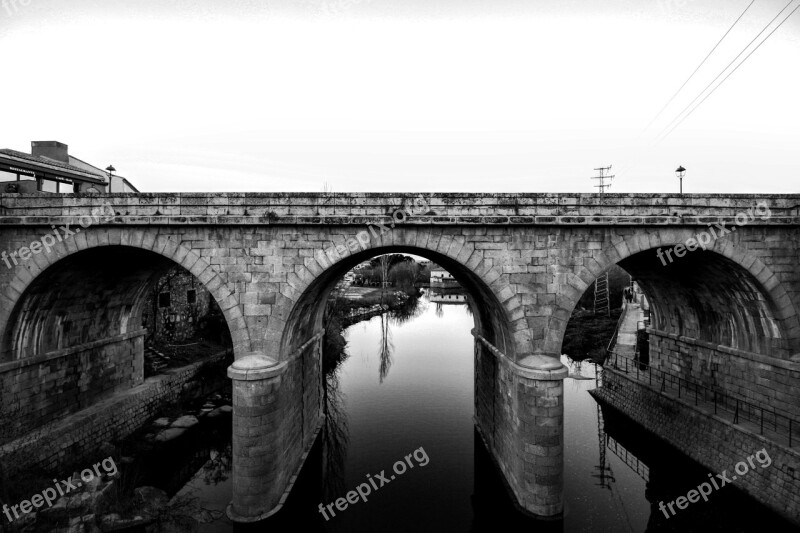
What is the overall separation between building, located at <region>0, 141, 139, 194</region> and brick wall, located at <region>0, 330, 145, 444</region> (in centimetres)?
518

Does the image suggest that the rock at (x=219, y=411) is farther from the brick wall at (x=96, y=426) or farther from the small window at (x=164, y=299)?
the small window at (x=164, y=299)

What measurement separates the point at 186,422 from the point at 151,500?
5.37 meters

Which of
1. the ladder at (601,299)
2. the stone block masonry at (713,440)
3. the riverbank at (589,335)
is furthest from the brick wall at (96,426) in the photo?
the ladder at (601,299)

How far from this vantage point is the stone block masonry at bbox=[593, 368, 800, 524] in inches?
409

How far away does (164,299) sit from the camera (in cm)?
2280

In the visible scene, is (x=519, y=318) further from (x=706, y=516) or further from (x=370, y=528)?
(x=706, y=516)

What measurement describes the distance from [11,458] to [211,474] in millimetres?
5191

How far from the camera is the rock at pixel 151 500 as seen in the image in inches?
441

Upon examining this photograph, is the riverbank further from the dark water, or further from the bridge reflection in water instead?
the dark water

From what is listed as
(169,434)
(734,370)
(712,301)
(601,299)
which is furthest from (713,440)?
(601,299)

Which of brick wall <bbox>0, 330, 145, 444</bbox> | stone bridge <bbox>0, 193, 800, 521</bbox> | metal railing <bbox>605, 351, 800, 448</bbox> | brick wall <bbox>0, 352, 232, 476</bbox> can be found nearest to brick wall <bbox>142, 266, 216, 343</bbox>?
brick wall <bbox>0, 352, 232, 476</bbox>

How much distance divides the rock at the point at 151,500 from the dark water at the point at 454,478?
0.93m

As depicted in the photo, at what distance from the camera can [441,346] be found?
33.3 meters

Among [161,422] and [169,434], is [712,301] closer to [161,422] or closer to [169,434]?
[169,434]
